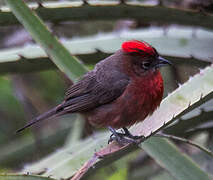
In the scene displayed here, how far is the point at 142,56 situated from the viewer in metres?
3.84

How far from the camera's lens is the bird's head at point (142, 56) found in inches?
146

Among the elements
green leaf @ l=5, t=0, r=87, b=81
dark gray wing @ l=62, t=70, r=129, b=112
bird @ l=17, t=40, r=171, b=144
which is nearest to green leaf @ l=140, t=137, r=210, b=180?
bird @ l=17, t=40, r=171, b=144

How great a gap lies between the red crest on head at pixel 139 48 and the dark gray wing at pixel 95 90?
267mm

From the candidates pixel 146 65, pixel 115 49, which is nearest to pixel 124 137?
pixel 146 65

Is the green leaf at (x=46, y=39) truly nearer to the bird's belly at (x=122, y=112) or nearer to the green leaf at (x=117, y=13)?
the bird's belly at (x=122, y=112)

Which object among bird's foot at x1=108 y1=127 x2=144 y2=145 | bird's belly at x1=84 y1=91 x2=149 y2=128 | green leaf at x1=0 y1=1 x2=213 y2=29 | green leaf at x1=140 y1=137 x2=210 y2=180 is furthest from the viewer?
green leaf at x1=0 y1=1 x2=213 y2=29

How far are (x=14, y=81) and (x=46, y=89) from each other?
22.1 inches

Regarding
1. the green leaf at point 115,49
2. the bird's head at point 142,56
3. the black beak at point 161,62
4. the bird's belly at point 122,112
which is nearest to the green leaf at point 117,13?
the green leaf at point 115,49

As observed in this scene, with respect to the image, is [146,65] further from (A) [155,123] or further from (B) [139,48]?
(A) [155,123]

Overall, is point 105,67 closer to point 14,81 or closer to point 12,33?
point 14,81

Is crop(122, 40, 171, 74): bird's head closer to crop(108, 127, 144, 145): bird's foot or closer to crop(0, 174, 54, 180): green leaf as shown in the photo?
crop(108, 127, 144, 145): bird's foot

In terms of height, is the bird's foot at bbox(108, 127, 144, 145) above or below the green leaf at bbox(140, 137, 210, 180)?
above

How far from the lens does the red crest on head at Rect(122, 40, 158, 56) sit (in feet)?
12.1

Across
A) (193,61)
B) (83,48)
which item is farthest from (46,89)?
(193,61)
